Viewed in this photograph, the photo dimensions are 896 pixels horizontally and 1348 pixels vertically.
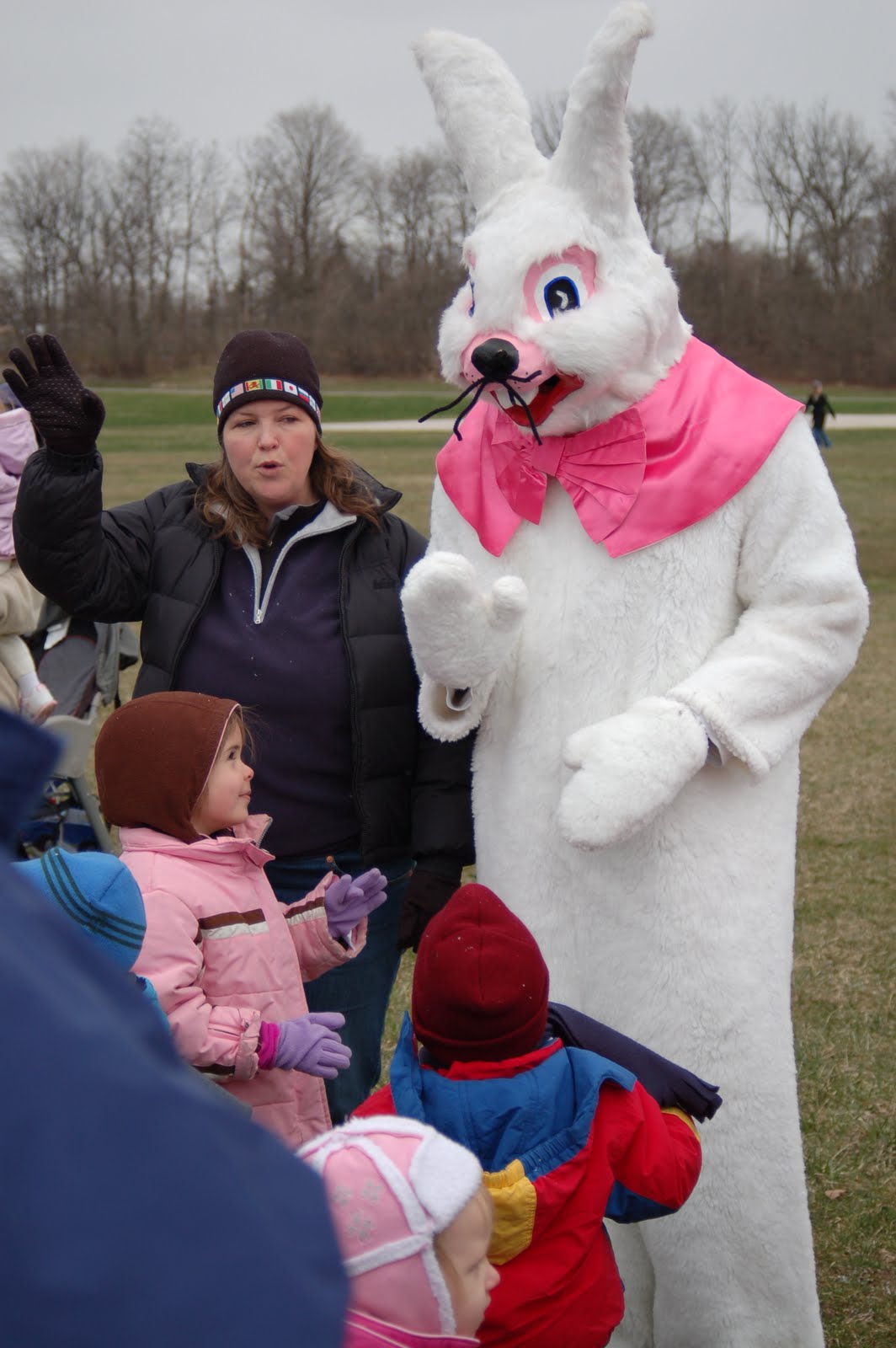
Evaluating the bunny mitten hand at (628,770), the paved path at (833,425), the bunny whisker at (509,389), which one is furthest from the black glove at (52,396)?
the paved path at (833,425)

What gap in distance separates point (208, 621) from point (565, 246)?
0.89 meters

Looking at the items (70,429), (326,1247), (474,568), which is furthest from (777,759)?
(326,1247)

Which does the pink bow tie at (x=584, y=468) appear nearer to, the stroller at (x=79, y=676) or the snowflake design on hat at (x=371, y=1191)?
the snowflake design on hat at (x=371, y=1191)

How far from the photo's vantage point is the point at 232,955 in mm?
2068

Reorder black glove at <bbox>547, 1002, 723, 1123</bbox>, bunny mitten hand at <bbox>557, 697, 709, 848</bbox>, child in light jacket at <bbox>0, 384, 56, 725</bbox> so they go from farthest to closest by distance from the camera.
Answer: child in light jacket at <bbox>0, 384, 56, 725</bbox>, bunny mitten hand at <bbox>557, 697, 709, 848</bbox>, black glove at <bbox>547, 1002, 723, 1123</bbox>

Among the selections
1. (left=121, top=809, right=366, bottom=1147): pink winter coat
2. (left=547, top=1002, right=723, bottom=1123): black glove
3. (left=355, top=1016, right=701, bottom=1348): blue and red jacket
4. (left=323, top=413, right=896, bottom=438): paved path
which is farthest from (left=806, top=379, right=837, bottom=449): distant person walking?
(left=355, top=1016, right=701, bottom=1348): blue and red jacket

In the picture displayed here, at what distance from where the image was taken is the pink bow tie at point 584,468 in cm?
220

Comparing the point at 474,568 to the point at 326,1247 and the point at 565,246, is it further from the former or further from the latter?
the point at 326,1247

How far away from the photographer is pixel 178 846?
2061 mm

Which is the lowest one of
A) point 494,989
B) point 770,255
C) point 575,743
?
point 494,989

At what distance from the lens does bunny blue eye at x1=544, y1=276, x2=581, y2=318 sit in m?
2.17

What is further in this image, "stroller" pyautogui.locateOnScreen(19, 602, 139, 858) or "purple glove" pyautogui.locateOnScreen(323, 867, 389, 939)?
"stroller" pyautogui.locateOnScreen(19, 602, 139, 858)

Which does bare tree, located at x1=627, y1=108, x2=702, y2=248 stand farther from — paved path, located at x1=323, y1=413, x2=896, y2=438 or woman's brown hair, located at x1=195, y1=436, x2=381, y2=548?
woman's brown hair, located at x1=195, y1=436, x2=381, y2=548

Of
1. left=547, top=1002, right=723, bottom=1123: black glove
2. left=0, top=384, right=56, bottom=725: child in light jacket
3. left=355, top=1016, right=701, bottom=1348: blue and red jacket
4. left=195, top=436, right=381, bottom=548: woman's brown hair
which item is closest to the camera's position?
left=355, top=1016, right=701, bottom=1348: blue and red jacket
